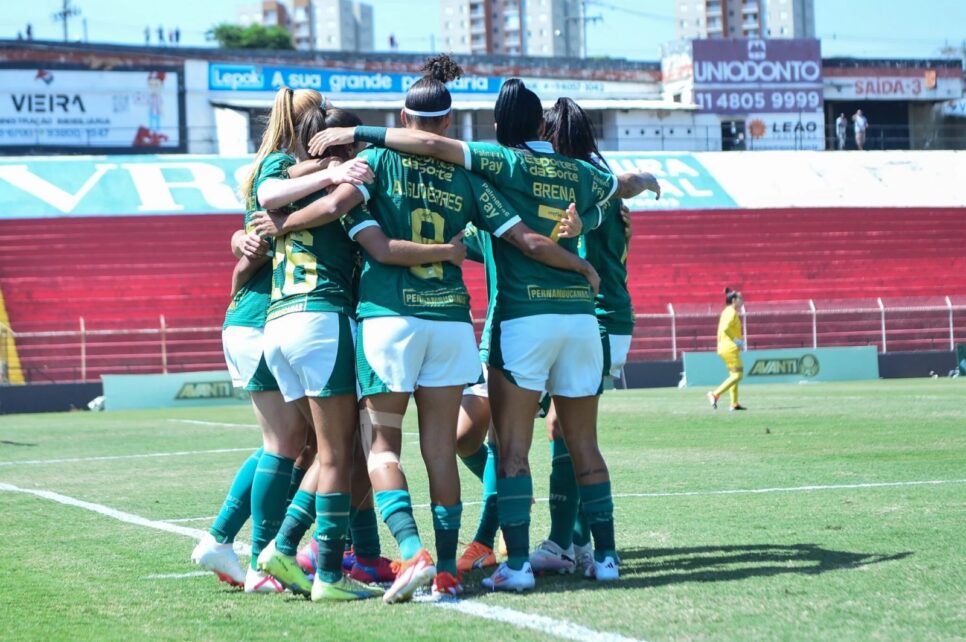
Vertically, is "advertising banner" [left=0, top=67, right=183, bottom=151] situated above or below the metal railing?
above

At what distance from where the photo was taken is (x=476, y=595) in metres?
5.65

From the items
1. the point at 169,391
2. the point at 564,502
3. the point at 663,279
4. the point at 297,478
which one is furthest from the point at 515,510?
the point at 663,279

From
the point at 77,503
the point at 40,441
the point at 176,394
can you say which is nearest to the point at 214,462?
the point at 77,503

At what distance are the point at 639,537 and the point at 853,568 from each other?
1.54 meters

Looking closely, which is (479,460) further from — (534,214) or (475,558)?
(534,214)

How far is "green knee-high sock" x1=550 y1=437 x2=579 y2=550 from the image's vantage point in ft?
20.8

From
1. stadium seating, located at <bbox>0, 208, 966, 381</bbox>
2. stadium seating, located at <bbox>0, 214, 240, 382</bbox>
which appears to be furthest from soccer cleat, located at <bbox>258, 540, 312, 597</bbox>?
stadium seating, located at <bbox>0, 208, 966, 381</bbox>

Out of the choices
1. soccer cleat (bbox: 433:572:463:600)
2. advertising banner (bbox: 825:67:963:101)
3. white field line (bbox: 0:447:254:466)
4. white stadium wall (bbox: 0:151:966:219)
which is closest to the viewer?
soccer cleat (bbox: 433:572:463:600)

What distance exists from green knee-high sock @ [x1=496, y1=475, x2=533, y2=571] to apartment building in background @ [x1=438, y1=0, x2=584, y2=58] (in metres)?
168

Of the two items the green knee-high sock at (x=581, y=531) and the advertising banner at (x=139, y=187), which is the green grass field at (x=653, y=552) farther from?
the advertising banner at (x=139, y=187)

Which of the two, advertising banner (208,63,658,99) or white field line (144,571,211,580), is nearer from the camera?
white field line (144,571,211,580)

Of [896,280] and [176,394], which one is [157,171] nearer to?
[176,394]

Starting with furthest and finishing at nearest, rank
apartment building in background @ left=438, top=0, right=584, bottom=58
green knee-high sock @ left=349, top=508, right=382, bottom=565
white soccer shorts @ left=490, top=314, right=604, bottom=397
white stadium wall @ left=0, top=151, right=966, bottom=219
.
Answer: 1. apartment building in background @ left=438, top=0, right=584, bottom=58
2. white stadium wall @ left=0, top=151, right=966, bottom=219
3. green knee-high sock @ left=349, top=508, right=382, bottom=565
4. white soccer shorts @ left=490, top=314, right=604, bottom=397

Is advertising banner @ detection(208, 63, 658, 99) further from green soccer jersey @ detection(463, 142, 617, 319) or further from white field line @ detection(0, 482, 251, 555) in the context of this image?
green soccer jersey @ detection(463, 142, 617, 319)
